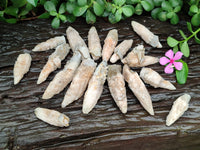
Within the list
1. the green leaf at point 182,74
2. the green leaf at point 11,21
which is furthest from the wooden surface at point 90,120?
the green leaf at point 11,21

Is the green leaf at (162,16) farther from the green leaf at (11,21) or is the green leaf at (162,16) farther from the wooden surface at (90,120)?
the green leaf at (11,21)

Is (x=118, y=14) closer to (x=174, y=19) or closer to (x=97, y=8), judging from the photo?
(x=97, y=8)

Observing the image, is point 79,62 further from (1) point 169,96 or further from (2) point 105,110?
(1) point 169,96

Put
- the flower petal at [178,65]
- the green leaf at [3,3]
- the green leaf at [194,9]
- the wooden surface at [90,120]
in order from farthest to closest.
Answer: the green leaf at [3,3] → the green leaf at [194,9] → the flower petal at [178,65] → the wooden surface at [90,120]

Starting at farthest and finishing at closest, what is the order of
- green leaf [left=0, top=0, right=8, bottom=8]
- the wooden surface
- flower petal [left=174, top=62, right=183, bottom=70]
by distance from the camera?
green leaf [left=0, top=0, right=8, bottom=8] < flower petal [left=174, top=62, right=183, bottom=70] < the wooden surface

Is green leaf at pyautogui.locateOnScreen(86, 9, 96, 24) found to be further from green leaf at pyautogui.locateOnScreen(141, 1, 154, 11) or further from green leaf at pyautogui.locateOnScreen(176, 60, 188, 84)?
green leaf at pyautogui.locateOnScreen(176, 60, 188, 84)

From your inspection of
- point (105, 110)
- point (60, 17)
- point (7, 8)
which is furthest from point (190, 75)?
point (7, 8)

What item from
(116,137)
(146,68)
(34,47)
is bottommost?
(116,137)

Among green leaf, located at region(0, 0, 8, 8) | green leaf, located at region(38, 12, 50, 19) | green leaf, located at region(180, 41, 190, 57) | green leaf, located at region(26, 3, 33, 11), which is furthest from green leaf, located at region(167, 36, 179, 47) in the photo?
green leaf, located at region(0, 0, 8, 8)

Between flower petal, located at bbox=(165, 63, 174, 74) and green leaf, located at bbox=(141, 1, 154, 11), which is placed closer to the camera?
flower petal, located at bbox=(165, 63, 174, 74)
